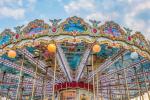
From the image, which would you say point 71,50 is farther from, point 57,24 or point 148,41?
point 148,41

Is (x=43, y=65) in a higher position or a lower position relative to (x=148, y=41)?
lower

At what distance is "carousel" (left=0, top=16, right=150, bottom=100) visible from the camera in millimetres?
10422

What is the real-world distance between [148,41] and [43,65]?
5.50 meters

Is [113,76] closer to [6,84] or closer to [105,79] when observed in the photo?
[105,79]

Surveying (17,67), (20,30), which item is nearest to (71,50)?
(20,30)

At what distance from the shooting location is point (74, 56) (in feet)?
41.2

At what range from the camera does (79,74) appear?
13.1m

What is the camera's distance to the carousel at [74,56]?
10.4 meters

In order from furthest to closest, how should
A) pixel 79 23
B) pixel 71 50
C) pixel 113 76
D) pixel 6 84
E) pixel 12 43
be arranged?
pixel 6 84 < pixel 113 76 < pixel 71 50 < pixel 12 43 < pixel 79 23

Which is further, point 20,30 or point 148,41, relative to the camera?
point 148,41

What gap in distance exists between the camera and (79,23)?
10.4 metres

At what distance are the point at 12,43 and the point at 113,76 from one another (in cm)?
635

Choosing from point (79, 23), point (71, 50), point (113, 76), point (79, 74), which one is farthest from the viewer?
point (113, 76)

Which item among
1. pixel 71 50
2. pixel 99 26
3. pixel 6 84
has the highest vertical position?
pixel 99 26
